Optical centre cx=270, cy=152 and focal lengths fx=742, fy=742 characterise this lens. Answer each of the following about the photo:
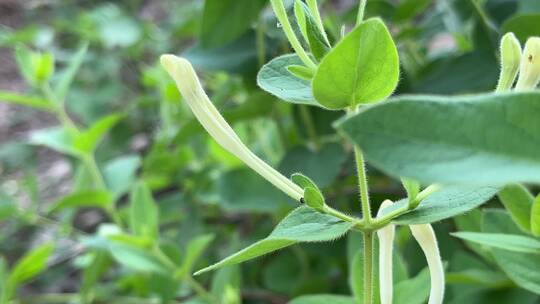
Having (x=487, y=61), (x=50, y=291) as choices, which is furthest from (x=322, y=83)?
(x=50, y=291)

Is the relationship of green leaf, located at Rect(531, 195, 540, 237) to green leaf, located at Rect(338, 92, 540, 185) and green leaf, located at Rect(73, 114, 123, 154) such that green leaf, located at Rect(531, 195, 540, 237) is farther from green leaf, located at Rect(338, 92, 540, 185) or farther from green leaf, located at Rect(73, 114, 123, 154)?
green leaf, located at Rect(73, 114, 123, 154)

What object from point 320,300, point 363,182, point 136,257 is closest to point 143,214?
point 136,257

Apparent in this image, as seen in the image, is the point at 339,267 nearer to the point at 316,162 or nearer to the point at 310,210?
the point at 316,162

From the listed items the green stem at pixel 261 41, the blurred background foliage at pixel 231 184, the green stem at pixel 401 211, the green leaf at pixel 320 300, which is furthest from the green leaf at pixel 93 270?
A: the green stem at pixel 401 211

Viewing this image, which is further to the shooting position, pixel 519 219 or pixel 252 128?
pixel 252 128

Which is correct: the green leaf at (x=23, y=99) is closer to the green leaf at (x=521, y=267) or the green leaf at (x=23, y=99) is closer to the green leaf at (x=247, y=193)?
the green leaf at (x=247, y=193)

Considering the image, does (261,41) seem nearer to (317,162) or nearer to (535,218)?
(317,162)
